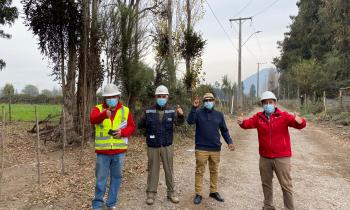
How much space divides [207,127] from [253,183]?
2.34 metres

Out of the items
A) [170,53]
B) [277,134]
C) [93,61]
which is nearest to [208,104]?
[277,134]

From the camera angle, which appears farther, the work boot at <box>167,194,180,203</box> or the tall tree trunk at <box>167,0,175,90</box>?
the tall tree trunk at <box>167,0,175,90</box>

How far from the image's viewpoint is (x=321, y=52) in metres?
49.8

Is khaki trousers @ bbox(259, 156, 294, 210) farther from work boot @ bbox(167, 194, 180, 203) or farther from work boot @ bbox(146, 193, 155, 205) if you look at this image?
work boot @ bbox(146, 193, 155, 205)

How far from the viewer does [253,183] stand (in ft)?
25.3

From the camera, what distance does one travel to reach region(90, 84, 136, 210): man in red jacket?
532 cm

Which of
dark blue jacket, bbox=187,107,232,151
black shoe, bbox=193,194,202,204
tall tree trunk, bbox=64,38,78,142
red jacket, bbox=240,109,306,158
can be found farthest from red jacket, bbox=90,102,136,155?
tall tree trunk, bbox=64,38,78,142

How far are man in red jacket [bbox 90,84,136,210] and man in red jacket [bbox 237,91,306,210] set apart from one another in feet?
6.64

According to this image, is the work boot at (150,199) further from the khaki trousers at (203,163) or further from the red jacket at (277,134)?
the red jacket at (277,134)

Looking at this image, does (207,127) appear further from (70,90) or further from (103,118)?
(70,90)

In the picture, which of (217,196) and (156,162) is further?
(217,196)

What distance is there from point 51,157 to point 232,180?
5323mm

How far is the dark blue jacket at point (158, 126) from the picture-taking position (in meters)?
5.87

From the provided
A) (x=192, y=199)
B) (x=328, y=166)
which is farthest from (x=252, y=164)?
(x=192, y=199)
